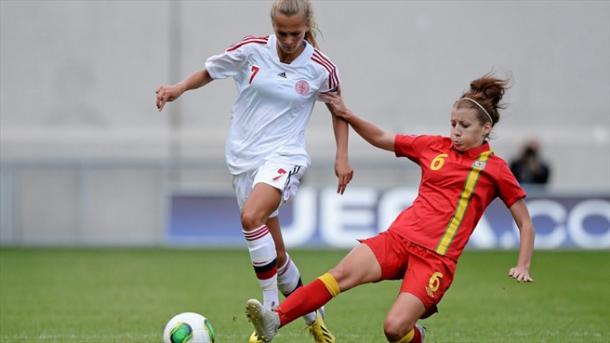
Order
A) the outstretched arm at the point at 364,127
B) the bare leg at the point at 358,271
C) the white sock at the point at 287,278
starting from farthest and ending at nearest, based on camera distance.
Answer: the white sock at the point at 287,278 → the outstretched arm at the point at 364,127 → the bare leg at the point at 358,271

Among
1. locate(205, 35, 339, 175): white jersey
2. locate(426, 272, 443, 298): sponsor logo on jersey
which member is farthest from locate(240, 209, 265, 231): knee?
locate(426, 272, 443, 298): sponsor logo on jersey

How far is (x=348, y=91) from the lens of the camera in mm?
19547

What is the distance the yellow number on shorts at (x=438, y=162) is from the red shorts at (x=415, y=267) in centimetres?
46

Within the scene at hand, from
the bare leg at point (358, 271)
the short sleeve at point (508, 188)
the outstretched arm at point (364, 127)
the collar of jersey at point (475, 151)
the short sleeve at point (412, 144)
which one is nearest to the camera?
the bare leg at point (358, 271)

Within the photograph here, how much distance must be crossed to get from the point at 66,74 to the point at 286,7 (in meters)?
13.4

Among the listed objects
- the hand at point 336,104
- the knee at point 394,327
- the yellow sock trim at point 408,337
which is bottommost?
the yellow sock trim at point 408,337

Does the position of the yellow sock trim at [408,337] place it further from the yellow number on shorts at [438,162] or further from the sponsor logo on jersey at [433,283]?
the yellow number on shorts at [438,162]

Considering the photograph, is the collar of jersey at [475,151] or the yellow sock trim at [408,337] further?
the collar of jersey at [475,151]

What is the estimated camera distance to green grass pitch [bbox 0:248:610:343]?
8180 mm

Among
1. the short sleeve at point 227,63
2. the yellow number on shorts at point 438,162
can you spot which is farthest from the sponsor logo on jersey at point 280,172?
the yellow number on shorts at point 438,162

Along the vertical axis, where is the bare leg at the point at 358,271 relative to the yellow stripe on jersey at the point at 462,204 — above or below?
below

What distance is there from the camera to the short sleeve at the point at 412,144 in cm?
666

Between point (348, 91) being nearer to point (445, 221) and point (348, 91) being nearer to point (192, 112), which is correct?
point (192, 112)

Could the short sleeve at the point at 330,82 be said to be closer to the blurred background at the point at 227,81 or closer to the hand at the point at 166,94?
the hand at the point at 166,94
